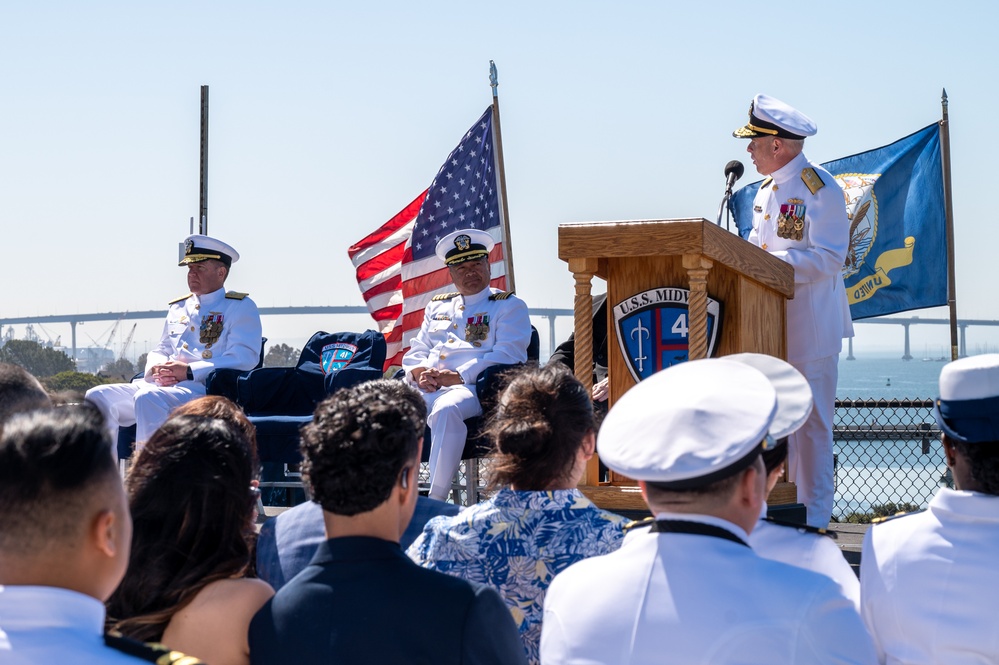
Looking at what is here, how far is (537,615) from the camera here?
267 centimetres

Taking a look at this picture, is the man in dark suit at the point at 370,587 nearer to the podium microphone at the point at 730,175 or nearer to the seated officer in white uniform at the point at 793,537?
the seated officer in white uniform at the point at 793,537

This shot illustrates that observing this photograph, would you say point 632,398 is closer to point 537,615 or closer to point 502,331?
point 537,615

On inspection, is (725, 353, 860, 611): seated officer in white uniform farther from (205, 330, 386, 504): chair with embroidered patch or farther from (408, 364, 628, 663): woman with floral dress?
(205, 330, 386, 504): chair with embroidered patch

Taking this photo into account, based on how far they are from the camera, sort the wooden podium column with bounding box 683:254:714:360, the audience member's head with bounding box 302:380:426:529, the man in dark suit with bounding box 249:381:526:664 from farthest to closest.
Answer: the wooden podium column with bounding box 683:254:714:360, the audience member's head with bounding box 302:380:426:529, the man in dark suit with bounding box 249:381:526:664

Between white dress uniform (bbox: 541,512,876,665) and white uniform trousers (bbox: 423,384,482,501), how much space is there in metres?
4.52

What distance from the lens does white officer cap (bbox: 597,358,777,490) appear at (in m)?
1.72

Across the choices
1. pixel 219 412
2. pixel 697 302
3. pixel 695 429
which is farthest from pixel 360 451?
pixel 697 302

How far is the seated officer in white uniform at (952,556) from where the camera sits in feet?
6.72

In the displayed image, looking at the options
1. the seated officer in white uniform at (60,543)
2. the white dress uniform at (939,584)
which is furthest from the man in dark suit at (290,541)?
the seated officer in white uniform at (60,543)

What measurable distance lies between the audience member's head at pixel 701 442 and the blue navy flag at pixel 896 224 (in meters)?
9.12

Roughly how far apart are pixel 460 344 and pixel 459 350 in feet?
0.23

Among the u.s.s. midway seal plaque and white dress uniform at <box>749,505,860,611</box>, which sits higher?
the u.s.s. midway seal plaque

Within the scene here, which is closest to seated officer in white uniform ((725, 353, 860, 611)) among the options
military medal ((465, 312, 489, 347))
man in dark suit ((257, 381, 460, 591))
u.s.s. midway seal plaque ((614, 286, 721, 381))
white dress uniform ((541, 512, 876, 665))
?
white dress uniform ((541, 512, 876, 665))

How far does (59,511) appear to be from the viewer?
1.46 meters
